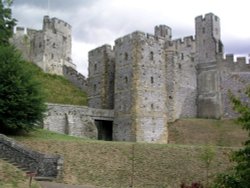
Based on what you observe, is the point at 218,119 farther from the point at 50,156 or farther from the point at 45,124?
the point at 50,156

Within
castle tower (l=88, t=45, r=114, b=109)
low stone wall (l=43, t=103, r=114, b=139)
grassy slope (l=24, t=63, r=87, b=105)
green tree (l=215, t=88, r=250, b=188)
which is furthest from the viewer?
grassy slope (l=24, t=63, r=87, b=105)

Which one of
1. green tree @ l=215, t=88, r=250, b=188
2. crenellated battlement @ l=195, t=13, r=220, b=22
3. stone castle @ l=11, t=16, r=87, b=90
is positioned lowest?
green tree @ l=215, t=88, r=250, b=188

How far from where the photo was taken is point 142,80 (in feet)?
133

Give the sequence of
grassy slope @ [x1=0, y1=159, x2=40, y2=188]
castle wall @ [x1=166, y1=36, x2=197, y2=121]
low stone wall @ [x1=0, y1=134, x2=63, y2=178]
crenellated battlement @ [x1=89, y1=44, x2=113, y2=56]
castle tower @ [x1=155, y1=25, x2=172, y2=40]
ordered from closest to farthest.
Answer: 1. grassy slope @ [x1=0, y1=159, x2=40, y2=188]
2. low stone wall @ [x1=0, y1=134, x2=63, y2=178]
3. crenellated battlement @ [x1=89, y1=44, x2=113, y2=56]
4. castle wall @ [x1=166, y1=36, x2=197, y2=121]
5. castle tower @ [x1=155, y1=25, x2=172, y2=40]

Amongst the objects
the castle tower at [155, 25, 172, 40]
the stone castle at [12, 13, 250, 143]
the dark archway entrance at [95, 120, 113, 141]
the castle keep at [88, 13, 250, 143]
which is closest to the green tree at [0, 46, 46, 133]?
the stone castle at [12, 13, 250, 143]

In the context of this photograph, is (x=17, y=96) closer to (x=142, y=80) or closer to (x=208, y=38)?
(x=142, y=80)

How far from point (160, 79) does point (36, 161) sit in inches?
766

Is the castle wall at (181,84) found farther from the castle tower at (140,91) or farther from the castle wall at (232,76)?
the castle tower at (140,91)

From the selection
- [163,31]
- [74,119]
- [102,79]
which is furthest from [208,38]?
[74,119]

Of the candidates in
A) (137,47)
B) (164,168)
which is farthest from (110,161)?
(137,47)

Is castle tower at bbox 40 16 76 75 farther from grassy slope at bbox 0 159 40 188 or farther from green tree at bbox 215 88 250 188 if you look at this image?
green tree at bbox 215 88 250 188

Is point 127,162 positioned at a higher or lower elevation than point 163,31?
lower

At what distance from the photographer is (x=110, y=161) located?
2800 cm

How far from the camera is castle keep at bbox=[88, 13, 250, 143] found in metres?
40.2
